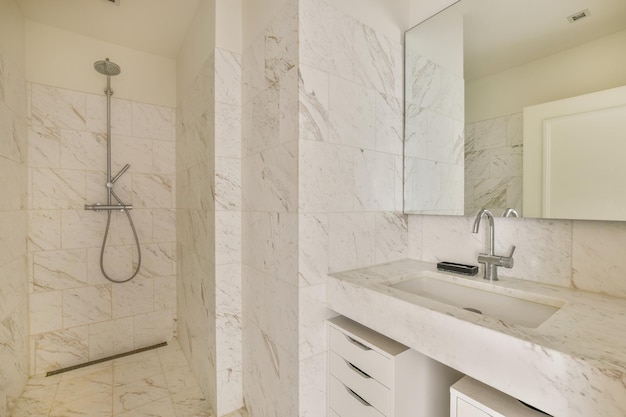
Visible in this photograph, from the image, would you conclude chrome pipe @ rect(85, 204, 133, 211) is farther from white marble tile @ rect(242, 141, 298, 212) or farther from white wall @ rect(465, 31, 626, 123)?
white wall @ rect(465, 31, 626, 123)

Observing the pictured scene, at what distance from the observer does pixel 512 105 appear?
1.22 meters

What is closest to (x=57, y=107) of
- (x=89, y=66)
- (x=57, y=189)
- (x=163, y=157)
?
(x=89, y=66)

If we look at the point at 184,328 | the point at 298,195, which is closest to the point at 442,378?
the point at 298,195

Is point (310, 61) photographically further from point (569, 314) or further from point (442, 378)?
point (442, 378)

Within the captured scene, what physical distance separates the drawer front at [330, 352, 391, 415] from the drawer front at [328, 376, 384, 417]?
0.02m

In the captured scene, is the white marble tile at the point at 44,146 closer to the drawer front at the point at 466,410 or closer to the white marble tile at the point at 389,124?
the white marble tile at the point at 389,124

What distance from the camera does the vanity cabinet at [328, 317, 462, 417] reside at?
1.01 metres

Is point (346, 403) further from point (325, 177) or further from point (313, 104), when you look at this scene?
point (313, 104)

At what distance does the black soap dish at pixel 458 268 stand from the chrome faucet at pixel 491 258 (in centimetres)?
6

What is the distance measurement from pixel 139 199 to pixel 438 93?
236 cm

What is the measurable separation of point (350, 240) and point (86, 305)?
2177 millimetres

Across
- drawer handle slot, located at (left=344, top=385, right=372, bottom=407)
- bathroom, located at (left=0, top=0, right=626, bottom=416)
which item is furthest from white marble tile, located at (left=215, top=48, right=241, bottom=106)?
drawer handle slot, located at (left=344, top=385, right=372, bottom=407)

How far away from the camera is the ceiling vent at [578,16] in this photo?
103 centimetres

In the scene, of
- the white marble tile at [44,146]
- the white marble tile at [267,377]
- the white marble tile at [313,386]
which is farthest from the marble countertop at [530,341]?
the white marble tile at [44,146]
